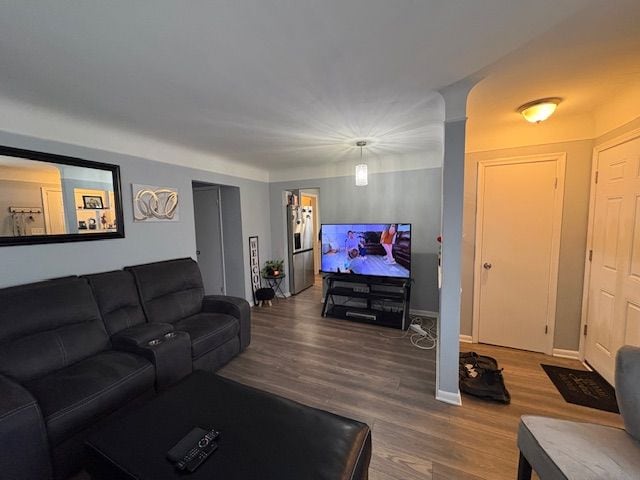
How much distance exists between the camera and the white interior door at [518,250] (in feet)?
8.40

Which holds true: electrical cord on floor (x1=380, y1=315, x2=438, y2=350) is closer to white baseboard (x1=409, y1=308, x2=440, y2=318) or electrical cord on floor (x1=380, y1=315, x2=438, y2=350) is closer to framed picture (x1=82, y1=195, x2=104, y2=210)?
white baseboard (x1=409, y1=308, x2=440, y2=318)

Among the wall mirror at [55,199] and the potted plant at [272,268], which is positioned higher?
the wall mirror at [55,199]

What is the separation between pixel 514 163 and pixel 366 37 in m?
2.26

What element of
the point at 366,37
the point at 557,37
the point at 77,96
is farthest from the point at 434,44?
the point at 77,96

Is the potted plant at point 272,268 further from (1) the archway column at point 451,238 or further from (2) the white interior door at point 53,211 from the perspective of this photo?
(1) the archway column at point 451,238

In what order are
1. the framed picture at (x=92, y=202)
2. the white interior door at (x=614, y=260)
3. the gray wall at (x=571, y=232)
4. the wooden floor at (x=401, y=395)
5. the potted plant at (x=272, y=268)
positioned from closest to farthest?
1. the wooden floor at (x=401, y=395)
2. the white interior door at (x=614, y=260)
3. the framed picture at (x=92, y=202)
4. the gray wall at (x=571, y=232)
5. the potted plant at (x=272, y=268)

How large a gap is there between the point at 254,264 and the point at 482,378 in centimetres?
343

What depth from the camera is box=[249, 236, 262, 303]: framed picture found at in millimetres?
4301

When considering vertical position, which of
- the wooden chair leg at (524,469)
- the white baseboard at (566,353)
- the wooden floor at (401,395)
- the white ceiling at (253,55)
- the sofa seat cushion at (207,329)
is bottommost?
the wooden floor at (401,395)

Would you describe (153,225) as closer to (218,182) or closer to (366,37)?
(218,182)

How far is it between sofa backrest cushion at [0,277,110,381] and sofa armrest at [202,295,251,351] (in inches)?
37.8

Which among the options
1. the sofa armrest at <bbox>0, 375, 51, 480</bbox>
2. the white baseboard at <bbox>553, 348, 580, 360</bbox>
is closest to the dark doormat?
the white baseboard at <bbox>553, 348, 580, 360</bbox>

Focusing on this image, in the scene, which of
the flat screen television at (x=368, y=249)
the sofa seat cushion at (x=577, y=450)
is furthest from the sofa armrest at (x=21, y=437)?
the flat screen television at (x=368, y=249)

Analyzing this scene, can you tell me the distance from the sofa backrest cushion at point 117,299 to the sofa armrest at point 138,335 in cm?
10
